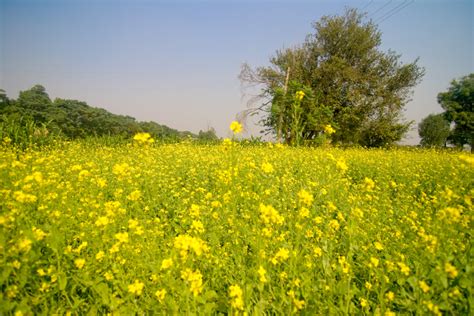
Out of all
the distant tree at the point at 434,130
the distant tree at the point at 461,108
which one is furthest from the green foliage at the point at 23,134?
the distant tree at the point at 434,130

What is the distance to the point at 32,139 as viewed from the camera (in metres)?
8.05

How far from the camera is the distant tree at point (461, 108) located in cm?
2741

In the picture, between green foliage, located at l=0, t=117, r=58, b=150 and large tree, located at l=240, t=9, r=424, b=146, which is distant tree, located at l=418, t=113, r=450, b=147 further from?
green foliage, located at l=0, t=117, r=58, b=150

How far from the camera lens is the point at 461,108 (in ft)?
95.0

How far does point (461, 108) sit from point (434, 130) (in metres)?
24.9

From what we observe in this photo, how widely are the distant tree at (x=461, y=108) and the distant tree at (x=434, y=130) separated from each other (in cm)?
1933

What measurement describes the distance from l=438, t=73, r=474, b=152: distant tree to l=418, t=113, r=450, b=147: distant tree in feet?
63.4

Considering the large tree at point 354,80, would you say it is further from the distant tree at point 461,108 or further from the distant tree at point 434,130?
Answer: the distant tree at point 434,130

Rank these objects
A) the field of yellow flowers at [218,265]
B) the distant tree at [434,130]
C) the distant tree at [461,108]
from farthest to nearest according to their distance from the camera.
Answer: the distant tree at [434,130]
the distant tree at [461,108]
the field of yellow flowers at [218,265]

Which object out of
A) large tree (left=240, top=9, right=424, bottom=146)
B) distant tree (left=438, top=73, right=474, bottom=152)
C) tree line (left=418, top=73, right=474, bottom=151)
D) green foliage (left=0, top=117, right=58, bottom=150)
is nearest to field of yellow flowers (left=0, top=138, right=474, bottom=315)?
green foliage (left=0, top=117, right=58, bottom=150)

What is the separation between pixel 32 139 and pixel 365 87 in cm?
1771

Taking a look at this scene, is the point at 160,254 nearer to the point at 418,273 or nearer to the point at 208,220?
the point at 208,220

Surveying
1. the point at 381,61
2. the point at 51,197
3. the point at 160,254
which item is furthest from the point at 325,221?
the point at 381,61

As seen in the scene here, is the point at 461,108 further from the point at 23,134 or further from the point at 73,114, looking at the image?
the point at 73,114
